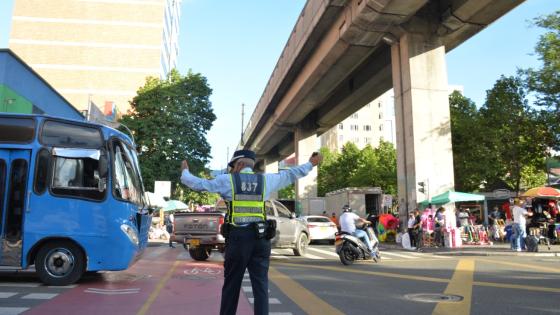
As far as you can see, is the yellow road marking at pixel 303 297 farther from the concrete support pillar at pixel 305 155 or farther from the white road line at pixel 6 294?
the concrete support pillar at pixel 305 155

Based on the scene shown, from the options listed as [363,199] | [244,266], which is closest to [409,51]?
[363,199]

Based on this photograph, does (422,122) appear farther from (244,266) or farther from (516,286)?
(244,266)

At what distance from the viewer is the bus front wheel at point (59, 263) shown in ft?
28.2

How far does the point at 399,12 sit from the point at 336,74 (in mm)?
9117

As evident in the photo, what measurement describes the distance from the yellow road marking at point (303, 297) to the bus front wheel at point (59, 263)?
3.69 meters

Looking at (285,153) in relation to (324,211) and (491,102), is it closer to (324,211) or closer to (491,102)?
(324,211)

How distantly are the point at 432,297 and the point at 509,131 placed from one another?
28.8 meters

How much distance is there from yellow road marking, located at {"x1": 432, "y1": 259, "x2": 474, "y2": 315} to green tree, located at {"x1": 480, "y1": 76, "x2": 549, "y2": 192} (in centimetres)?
2313

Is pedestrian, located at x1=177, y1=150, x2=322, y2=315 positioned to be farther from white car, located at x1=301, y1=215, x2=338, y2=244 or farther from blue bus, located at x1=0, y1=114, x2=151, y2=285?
white car, located at x1=301, y1=215, x2=338, y2=244

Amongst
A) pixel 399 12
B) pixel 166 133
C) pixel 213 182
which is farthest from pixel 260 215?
pixel 166 133

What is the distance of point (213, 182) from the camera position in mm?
4910

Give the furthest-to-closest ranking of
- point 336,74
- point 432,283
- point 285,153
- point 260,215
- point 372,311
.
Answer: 1. point 285,153
2. point 336,74
3. point 432,283
4. point 372,311
5. point 260,215

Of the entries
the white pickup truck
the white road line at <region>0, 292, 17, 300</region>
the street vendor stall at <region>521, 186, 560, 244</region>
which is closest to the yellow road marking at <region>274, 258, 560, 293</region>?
the white pickup truck

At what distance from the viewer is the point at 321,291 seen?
8.10m
